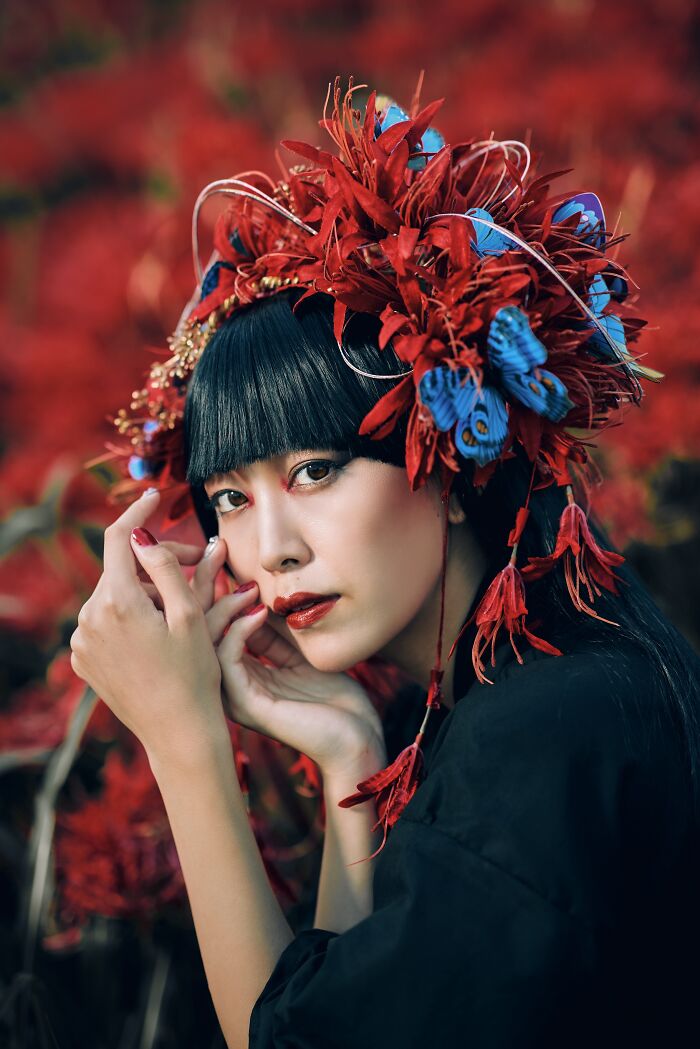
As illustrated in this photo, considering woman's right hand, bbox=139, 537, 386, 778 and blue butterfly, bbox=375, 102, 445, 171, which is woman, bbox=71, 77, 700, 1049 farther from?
blue butterfly, bbox=375, 102, 445, 171

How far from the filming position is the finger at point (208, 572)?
60.2 inches

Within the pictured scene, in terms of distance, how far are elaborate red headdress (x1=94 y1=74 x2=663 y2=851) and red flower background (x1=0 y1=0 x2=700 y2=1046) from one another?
0.66m

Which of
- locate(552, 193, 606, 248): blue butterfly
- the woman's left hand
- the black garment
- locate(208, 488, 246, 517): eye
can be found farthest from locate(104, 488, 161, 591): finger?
locate(552, 193, 606, 248): blue butterfly

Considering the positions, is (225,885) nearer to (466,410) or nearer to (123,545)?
(123,545)

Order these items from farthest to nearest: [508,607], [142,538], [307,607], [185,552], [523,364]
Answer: [185,552], [142,538], [307,607], [508,607], [523,364]

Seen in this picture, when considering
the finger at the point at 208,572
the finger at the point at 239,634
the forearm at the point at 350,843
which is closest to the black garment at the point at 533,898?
the forearm at the point at 350,843

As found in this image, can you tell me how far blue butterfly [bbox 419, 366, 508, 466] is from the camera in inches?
45.9

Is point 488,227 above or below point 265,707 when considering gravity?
above

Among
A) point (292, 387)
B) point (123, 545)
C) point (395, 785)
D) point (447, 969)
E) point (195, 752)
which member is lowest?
point (447, 969)

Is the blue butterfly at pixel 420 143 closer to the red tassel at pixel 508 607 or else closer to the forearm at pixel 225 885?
the red tassel at pixel 508 607

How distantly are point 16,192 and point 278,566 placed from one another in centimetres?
353

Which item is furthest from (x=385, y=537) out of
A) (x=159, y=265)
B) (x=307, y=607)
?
(x=159, y=265)

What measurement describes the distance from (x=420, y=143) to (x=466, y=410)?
430 mm

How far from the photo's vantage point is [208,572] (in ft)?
5.04
